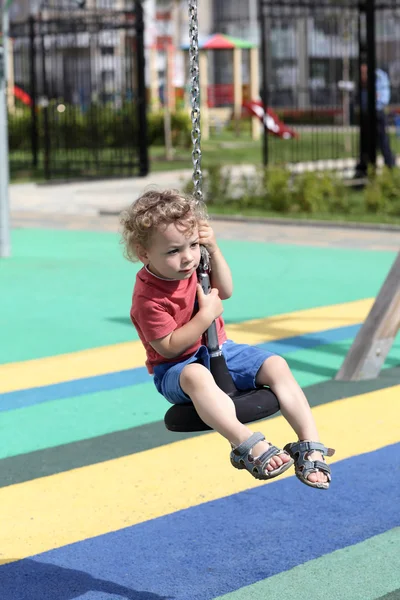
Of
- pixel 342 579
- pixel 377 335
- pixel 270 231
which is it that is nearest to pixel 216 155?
pixel 270 231

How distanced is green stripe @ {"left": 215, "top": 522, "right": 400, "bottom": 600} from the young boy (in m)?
0.41

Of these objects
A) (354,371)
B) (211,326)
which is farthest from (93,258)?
(211,326)

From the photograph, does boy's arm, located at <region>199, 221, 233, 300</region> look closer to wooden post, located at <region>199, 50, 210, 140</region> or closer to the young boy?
the young boy

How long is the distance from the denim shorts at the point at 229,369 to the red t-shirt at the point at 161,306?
31 millimetres

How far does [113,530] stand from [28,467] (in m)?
0.88

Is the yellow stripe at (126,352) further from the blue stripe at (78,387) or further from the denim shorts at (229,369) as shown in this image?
the denim shorts at (229,369)

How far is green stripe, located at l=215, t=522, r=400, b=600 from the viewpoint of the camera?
142 inches

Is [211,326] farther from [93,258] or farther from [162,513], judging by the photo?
[93,258]

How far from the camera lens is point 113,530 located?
4223 millimetres

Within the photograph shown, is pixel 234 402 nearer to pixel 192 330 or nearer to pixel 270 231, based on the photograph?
pixel 192 330

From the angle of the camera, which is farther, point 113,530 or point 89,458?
point 89,458

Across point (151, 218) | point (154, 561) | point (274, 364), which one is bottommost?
point (154, 561)

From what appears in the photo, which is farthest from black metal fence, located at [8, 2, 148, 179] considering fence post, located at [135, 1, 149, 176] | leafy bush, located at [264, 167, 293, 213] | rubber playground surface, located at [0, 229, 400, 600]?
rubber playground surface, located at [0, 229, 400, 600]

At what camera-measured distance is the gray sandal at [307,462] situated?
346cm
